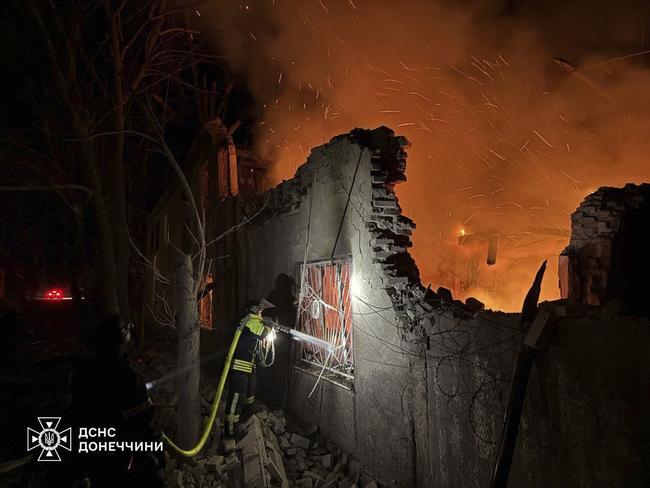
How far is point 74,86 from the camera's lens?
33.6ft

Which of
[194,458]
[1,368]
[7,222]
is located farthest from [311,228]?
[7,222]

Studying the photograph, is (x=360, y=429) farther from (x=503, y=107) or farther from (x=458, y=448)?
(x=503, y=107)

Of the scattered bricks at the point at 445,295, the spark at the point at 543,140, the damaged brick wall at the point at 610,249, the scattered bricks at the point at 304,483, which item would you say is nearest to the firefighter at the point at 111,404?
the scattered bricks at the point at 304,483

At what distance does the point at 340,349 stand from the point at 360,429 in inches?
49.9

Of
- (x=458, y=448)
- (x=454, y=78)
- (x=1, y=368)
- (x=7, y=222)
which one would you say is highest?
(x=454, y=78)

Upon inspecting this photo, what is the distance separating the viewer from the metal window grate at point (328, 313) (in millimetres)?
6480

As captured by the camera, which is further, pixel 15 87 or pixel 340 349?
pixel 15 87

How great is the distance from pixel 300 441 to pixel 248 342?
1836 mm

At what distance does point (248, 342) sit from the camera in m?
7.16

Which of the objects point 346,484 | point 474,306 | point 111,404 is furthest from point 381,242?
point 111,404

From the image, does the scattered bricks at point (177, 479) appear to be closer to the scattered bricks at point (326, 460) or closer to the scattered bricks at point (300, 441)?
the scattered bricks at point (300, 441)

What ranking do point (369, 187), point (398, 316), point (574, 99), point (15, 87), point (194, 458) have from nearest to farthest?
point (398, 316), point (369, 187), point (194, 458), point (15, 87), point (574, 99)

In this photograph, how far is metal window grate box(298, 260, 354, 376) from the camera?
21.3 ft

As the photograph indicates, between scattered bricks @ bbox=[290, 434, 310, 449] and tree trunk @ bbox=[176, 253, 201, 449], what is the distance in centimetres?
153
